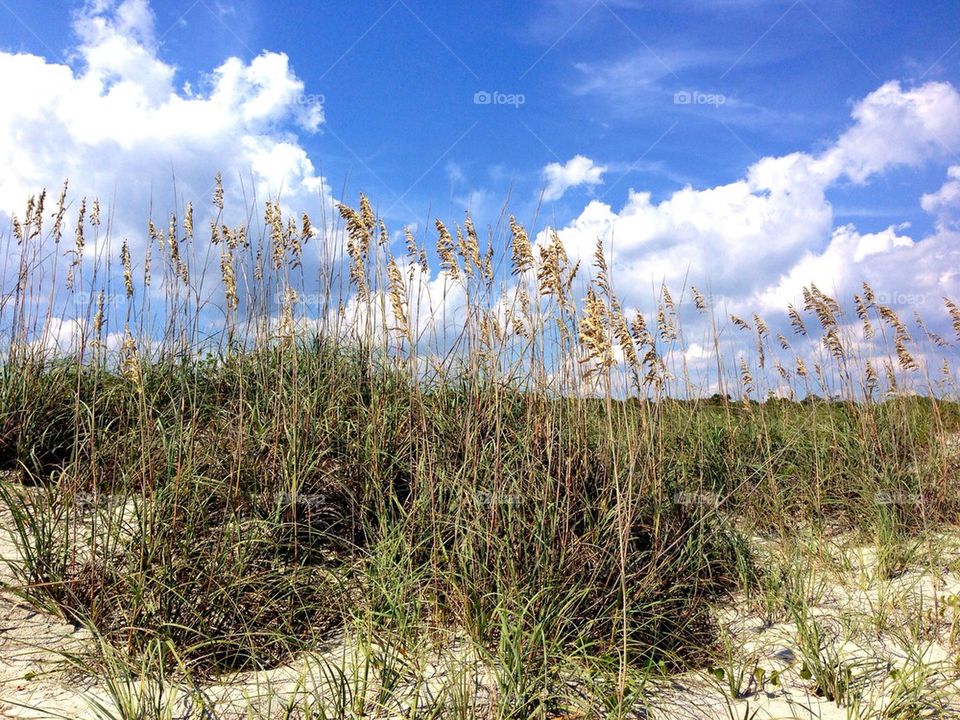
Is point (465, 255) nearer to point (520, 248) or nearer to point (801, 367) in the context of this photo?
point (520, 248)

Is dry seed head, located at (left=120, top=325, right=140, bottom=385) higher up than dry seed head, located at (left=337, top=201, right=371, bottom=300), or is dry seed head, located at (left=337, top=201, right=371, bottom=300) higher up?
dry seed head, located at (left=337, top=201, right=371, bottom=300)

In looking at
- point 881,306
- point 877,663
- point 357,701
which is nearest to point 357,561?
point 357,701

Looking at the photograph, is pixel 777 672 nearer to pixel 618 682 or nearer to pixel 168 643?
pixel 618 682

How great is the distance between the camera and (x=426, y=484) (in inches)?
135

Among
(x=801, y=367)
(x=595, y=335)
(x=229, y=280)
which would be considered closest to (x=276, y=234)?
(x=229, y=280)

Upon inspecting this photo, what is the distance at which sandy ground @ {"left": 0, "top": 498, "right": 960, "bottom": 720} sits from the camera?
2.53 m

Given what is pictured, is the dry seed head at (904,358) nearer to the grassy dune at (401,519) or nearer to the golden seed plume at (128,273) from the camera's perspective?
the grassy dune at (401,519)

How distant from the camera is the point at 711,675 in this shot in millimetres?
2916

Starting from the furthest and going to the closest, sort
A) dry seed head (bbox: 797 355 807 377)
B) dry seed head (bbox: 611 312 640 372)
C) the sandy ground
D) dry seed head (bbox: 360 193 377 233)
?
dry seed head (bbox: 797 355 807 377) → dry seed head (bbox: 360 193 377 233) → dry seed head (bbox: 611 312 640 372) → the sandy ground

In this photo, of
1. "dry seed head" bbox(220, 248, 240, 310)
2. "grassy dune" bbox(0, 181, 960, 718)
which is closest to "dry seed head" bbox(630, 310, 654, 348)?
"grassy dune" bbox(0, 181, 960, 718)

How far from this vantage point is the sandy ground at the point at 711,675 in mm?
2531

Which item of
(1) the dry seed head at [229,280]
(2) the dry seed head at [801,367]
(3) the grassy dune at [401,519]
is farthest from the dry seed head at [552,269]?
(2) the dry seed head at [801,367]

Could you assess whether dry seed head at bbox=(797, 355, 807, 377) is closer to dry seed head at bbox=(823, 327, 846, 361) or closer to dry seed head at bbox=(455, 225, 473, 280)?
dry seed head at bbox=(823, 327, 846, 361)

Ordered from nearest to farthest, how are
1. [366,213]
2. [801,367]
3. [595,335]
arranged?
[595,335] < [366,213] < [801,367]
